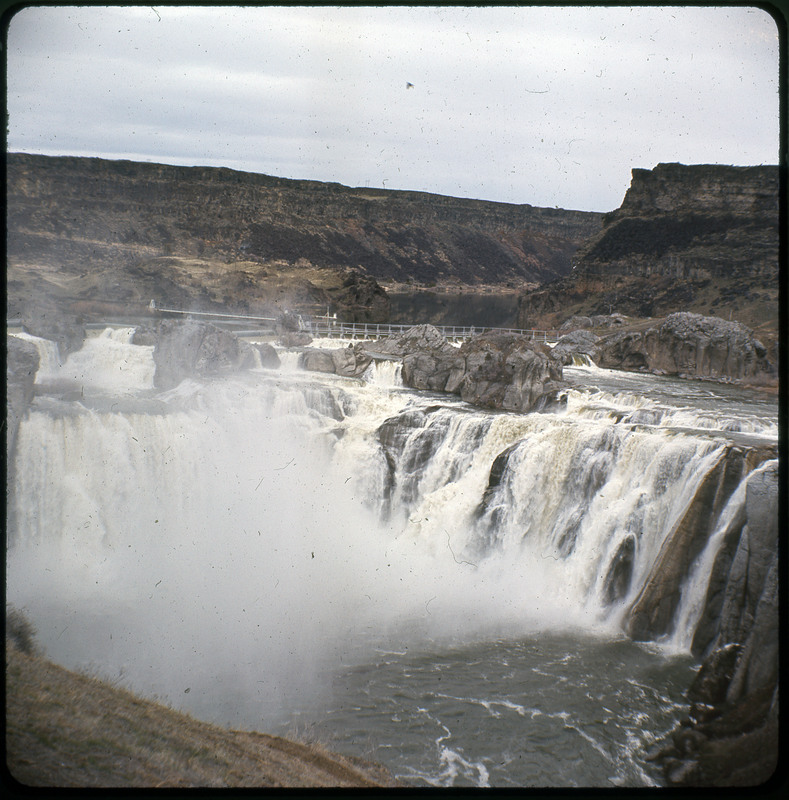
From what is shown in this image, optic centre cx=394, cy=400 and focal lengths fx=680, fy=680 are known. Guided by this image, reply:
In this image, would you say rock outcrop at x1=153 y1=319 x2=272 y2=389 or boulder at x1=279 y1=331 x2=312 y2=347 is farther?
boulder at x1=279 y1=331 x2=312 y2=347

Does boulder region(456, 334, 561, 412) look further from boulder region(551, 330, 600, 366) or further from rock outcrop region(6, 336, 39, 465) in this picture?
rock outcrop region(6, 336, 39, 465)

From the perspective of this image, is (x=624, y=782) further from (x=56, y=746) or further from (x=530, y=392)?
(x=530, y=392)

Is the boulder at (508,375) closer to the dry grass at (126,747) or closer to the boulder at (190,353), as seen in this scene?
the boulder at (190,353)

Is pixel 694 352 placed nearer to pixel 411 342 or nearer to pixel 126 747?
pixel 411 342

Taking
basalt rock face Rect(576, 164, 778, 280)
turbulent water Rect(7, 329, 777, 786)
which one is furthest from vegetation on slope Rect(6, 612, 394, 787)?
basalt rock face Rect(576, 164, 778, 280)

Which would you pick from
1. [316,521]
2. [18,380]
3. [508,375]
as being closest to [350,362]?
[508,375]

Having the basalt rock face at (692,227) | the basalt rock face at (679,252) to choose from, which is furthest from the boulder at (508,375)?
the basalt rock face at (692,227)
